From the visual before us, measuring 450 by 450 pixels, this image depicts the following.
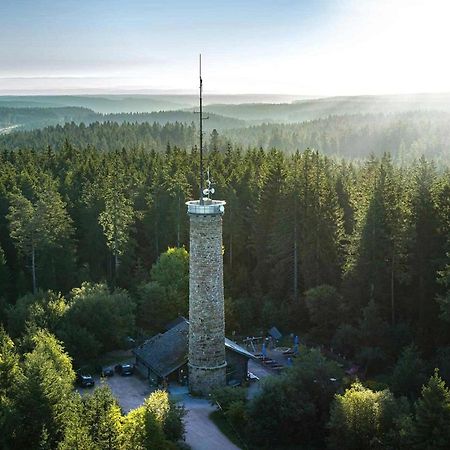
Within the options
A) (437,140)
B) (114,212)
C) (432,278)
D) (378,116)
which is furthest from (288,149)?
(432,278)

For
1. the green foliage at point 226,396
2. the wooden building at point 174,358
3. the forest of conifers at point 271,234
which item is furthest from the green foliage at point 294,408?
the forest of conifers at point 271,234

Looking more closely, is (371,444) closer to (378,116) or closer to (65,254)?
(65,254)

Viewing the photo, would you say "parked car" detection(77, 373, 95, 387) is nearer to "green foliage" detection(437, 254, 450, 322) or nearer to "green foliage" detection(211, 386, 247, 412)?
"green foliage" detection(211, 386, 247, 412)

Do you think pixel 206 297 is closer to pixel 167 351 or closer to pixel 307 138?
pixel 167 351

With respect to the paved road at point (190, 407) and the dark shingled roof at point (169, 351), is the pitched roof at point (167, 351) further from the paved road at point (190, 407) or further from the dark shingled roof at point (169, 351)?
the paved road at point (190, 407)

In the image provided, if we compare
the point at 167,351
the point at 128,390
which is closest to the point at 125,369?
the point at 128,390

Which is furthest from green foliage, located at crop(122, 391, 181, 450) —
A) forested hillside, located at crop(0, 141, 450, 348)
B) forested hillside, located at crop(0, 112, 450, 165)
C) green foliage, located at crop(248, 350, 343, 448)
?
forested hillside, located at crop(0, 112, 450, 165)

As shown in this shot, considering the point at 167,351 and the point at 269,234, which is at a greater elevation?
the point at 269,234
